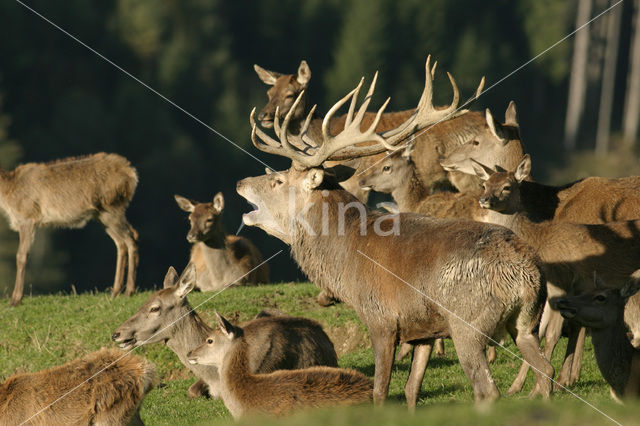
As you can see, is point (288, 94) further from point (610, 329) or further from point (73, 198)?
point (610, 329)

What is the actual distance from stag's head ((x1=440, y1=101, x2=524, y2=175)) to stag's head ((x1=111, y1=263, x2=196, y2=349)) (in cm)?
423

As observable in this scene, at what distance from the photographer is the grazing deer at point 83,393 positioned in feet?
27.2

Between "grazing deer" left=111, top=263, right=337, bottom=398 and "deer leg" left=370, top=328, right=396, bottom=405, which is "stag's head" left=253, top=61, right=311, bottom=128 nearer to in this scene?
"grazing deer" left=111, top=263, right=337, bottom=398

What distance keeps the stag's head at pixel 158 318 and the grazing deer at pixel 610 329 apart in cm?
341

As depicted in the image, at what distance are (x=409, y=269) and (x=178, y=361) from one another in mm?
4135

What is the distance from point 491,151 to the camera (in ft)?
43.2

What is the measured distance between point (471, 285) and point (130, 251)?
769 cm

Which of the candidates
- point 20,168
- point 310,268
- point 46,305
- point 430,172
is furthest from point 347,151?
point 20,168

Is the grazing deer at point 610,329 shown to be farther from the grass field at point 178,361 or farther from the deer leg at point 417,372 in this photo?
the deer leg at point 417,372

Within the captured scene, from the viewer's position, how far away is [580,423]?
553cm

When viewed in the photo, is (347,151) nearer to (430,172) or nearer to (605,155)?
(430,172)

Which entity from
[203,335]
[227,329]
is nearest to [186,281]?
[203,335]

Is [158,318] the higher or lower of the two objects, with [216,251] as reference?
higher

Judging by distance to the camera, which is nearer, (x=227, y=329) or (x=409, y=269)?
(x=409, y=269)
